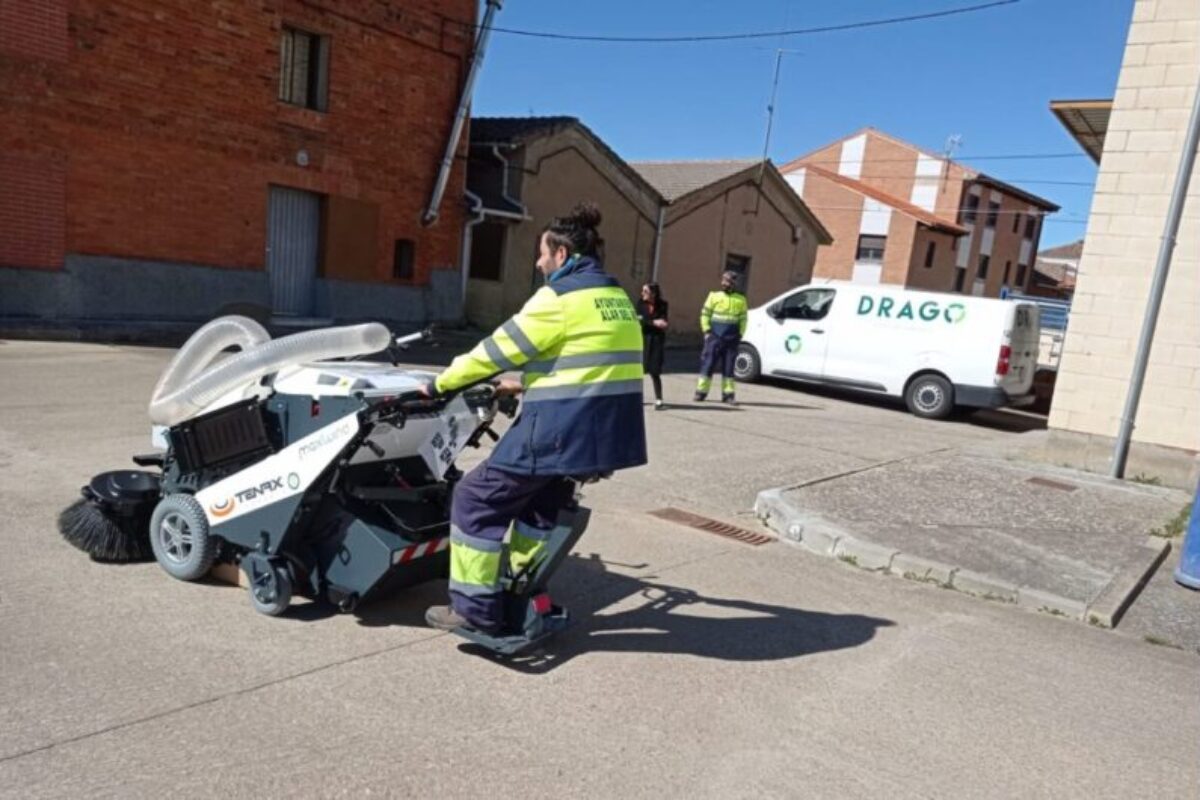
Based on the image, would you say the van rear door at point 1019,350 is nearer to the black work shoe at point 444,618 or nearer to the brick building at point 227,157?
the brick building at point 227,157

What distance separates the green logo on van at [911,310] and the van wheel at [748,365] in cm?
205

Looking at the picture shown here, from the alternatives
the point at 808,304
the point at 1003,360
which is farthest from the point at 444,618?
the point at 808,304

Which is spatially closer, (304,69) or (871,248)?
(304,69)

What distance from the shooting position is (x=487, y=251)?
67.1 feet

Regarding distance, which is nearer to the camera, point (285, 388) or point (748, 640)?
point (285, 388)

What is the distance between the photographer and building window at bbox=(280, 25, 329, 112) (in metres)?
15.8

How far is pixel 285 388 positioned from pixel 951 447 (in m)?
8.90

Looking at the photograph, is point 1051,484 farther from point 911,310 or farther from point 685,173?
point 685,173

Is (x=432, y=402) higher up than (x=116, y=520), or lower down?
higher up

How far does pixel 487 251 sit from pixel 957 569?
16.3 m

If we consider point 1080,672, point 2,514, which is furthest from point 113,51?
point 1080,672

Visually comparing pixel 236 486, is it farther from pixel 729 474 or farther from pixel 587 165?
pixel 587 165

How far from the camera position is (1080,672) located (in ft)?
14.1

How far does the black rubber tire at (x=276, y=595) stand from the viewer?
391 cm
